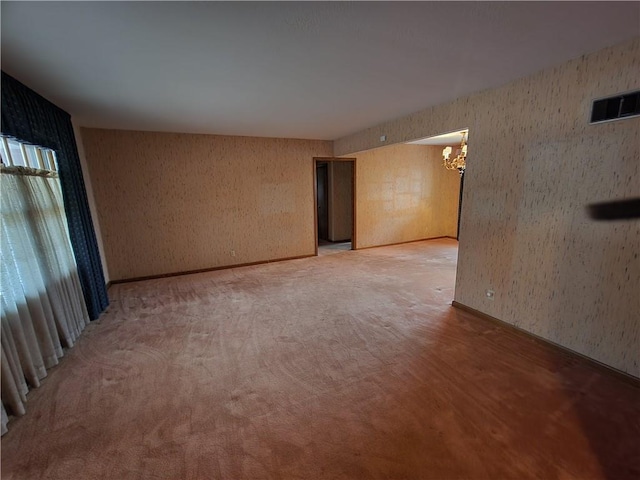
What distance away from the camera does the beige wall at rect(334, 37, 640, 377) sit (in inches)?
74.2

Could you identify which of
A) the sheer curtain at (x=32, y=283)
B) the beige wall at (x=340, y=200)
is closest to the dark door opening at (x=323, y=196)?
the beige wall at (x=340, y=200)

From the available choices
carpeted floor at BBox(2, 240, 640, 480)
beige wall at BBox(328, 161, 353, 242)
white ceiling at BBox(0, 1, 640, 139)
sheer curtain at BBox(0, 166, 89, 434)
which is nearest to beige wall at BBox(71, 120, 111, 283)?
white ceiling at BBox(0, 1, 640, 139)

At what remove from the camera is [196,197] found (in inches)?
179

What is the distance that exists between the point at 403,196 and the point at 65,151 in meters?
5.96

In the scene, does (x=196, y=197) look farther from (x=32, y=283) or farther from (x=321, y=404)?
(x=321, y=404)

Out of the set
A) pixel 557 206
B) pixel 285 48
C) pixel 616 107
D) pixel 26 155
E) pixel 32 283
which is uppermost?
pixel 285 48

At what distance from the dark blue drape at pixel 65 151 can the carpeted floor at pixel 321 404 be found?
1.66ft

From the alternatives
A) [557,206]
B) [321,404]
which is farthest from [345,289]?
[557,206]

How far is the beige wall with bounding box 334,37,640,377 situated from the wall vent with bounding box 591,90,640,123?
0.04m

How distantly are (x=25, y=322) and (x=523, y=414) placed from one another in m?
3.53

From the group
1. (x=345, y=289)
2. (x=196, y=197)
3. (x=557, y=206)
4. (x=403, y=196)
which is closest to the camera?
(x=557, y=206)

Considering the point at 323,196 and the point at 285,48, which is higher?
the point at 285,48

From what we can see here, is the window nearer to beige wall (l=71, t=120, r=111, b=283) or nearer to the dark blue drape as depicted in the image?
the dark blue drape

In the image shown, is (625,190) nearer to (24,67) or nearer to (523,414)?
(523,414)
